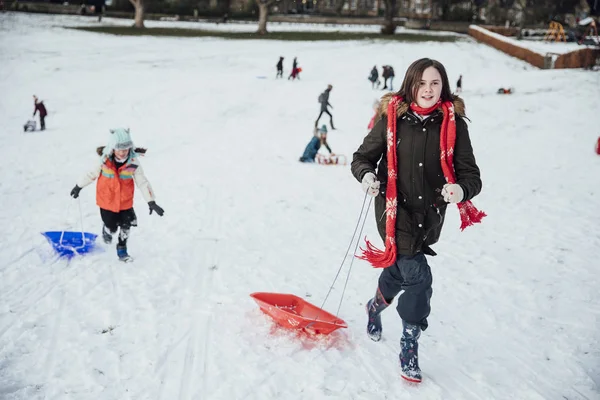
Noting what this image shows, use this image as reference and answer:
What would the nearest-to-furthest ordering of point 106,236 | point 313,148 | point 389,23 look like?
point 106,236 → point 313,148 → point 389,23

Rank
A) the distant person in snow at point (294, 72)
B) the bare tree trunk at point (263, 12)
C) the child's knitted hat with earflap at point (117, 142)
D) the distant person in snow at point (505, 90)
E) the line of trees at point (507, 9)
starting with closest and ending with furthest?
the child's knitted hat with earflap at point (117, 142) → the distant person in snow at point (505, 90) → the distant person in snow at point (294, 72) → the bare tree trunk at point (263, 12) → the line of trees at point (507, 9)

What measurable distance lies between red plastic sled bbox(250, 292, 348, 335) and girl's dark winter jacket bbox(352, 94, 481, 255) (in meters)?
1.18

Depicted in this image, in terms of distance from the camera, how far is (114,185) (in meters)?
5.79


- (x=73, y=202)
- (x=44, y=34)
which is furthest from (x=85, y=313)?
(x=44, y=34)

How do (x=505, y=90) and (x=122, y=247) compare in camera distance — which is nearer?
(x=122, y=247)

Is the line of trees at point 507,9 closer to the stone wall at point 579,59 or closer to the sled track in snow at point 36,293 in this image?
the stone wall at point 579,59

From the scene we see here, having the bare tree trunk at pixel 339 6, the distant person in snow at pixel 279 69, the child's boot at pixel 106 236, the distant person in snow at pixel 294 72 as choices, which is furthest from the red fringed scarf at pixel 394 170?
the bare tree trunk at pixel 339 6

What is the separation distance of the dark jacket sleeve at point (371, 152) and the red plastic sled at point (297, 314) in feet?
4.86

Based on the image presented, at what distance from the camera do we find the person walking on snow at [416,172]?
11.6 feet

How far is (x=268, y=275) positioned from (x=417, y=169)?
3006mm

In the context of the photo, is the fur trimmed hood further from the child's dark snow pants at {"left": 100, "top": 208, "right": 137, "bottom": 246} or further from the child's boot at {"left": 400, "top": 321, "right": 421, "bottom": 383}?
the child's dark snow pants at {"left": 100, "top": 208, "right": 137, "bottom": 246}

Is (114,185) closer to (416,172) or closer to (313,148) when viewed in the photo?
(416,172)

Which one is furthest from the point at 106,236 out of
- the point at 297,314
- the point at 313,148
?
the point at 313,148

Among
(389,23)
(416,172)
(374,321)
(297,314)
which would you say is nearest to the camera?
(416,172)
